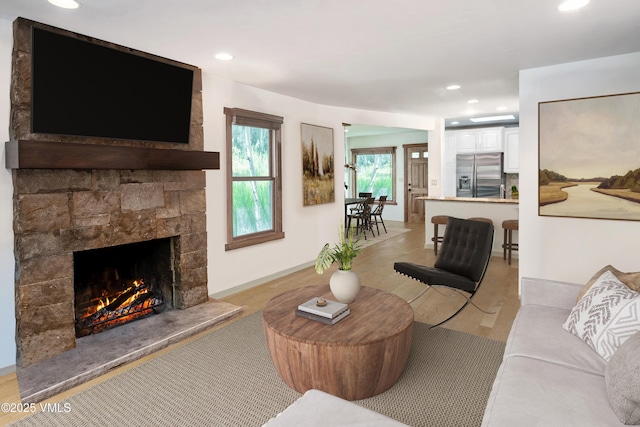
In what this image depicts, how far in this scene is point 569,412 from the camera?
144 centimetres

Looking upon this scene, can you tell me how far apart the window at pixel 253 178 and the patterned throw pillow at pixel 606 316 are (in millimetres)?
3282

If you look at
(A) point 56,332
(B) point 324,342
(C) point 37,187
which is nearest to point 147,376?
(A) point 56,332

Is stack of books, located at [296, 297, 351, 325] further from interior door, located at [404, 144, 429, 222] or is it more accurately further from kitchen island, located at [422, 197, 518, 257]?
interior door, located at [404, 144, 429, 222]

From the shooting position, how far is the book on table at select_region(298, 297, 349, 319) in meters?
2.41

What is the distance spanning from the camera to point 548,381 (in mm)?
1658

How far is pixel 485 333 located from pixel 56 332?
334 centimetres

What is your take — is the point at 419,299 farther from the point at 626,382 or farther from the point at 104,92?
the point at 104,92

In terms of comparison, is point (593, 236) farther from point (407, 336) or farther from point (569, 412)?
point (569, 412)

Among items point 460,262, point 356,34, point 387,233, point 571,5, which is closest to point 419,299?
point 460,262

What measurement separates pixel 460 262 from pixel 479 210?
2910 mm

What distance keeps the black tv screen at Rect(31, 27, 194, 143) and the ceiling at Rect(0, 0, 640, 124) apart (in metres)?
0.15

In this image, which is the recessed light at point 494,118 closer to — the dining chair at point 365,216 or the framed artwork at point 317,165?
the dining chair at point 365,216

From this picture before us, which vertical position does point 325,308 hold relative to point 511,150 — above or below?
below

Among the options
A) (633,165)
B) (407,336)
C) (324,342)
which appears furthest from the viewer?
(633,165)
